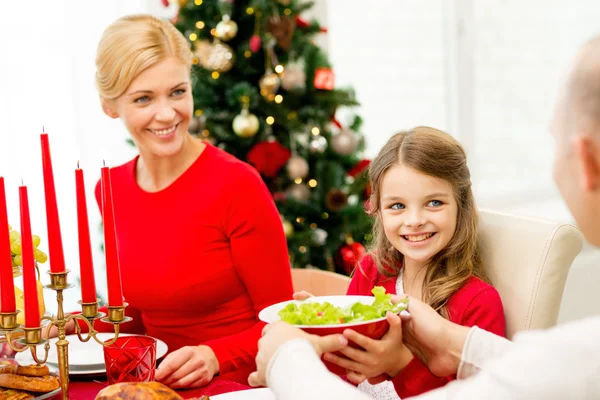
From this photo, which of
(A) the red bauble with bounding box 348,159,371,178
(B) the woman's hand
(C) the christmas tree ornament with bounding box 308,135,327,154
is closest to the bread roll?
(B) the woman's hand

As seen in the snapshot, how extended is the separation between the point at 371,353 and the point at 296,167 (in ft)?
6.20

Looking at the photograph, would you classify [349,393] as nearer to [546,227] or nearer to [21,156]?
[546,227]

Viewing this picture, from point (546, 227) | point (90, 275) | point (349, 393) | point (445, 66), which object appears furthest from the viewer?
point (445, 66)

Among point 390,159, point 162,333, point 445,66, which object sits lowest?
point 162,333

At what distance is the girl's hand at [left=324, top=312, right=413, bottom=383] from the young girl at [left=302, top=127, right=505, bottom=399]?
0.13 metres

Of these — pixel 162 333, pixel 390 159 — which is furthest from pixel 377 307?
pixel 162 333

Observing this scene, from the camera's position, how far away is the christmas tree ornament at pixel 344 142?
10.7ft

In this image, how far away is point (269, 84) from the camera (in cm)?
308

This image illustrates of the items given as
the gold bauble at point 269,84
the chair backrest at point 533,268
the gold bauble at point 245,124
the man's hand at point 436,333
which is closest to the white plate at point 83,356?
the man's hand at point 436,333

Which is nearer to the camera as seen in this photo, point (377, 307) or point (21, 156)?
point (377, 307)

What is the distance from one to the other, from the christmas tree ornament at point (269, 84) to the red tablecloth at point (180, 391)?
1768mm

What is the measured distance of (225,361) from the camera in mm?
1747

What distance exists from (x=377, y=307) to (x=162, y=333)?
870 millimetres

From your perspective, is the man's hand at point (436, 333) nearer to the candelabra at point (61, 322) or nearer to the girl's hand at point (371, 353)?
the girl's hand at point (371, 353)
